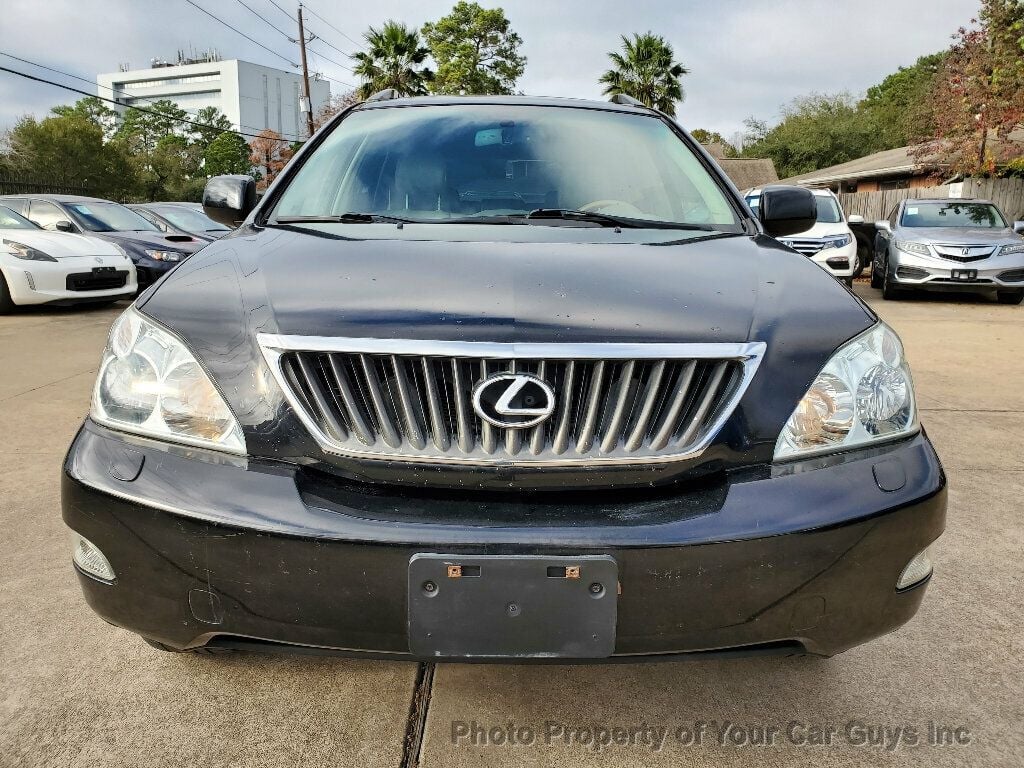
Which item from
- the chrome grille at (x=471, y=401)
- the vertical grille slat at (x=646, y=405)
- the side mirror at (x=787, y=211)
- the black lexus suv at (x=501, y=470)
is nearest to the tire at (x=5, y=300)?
the black lexus suv at (x=501, y=470)

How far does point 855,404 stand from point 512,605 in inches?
31.3

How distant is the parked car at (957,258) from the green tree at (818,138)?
48389 mm

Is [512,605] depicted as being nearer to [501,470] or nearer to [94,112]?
[501,470]

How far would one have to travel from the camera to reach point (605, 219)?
89.0 inches

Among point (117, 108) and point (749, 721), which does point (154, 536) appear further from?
point (117, 108)

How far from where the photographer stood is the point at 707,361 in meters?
1.48

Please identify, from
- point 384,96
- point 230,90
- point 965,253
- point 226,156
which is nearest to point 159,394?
point 384,96

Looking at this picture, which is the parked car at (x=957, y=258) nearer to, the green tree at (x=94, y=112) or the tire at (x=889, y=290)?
the tire at (x=889, y=290)

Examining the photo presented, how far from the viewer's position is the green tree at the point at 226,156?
6500cm

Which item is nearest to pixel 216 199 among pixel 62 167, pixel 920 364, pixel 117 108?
pixel 920 364

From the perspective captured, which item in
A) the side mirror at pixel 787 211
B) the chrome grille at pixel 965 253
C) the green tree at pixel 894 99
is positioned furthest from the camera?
the green tree at pixel 894 99

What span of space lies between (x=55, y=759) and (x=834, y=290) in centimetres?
197

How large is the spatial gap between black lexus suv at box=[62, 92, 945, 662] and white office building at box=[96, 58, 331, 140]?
11238 centimetres

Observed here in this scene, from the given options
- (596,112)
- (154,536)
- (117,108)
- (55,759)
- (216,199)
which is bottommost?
(55,759)
